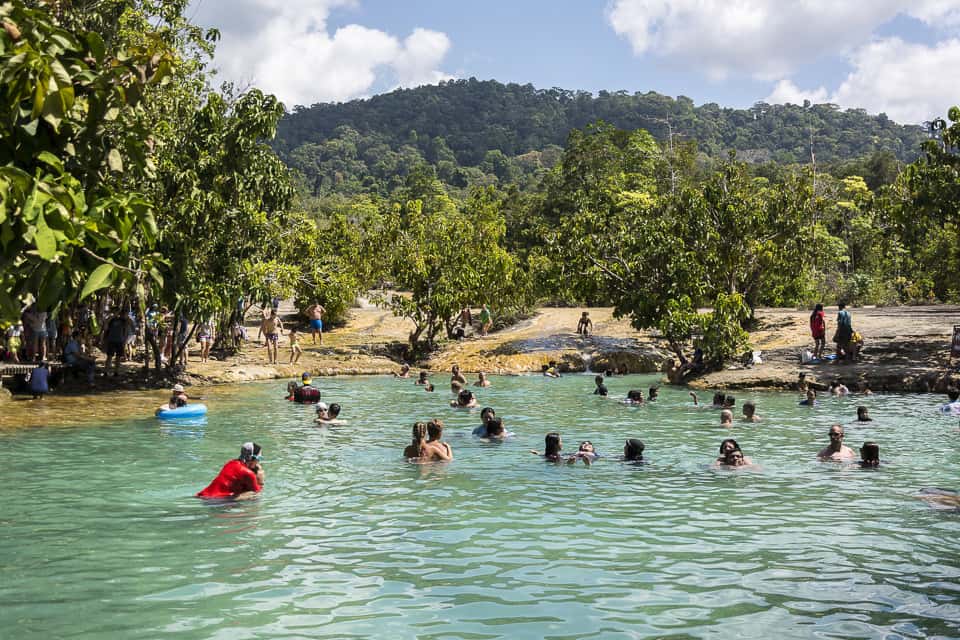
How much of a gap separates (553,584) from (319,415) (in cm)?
1202

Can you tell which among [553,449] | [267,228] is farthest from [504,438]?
[267,228]

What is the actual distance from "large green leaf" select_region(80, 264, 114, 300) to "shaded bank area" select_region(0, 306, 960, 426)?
1593cm

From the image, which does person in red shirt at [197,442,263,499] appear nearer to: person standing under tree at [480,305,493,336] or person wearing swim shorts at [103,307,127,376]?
person wearing swim shorts at [103,307,127,376]

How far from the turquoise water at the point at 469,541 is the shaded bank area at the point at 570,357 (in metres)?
6.89

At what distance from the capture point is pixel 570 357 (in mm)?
35688

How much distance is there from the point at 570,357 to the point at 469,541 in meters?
25.7

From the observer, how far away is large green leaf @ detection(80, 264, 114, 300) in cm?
464

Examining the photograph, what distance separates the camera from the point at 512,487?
1345cm

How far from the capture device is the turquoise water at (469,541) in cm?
774

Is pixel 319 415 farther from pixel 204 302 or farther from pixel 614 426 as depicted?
pixel 614 426

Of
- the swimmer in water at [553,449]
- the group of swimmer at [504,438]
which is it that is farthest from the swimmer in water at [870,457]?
the swimmer in water at [553,449]

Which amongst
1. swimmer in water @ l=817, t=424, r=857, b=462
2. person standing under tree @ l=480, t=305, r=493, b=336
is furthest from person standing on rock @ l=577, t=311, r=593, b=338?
swimmer in water @ l=817, t=424, r=857, b=462

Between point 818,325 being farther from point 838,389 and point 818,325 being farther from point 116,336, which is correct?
point 116,336

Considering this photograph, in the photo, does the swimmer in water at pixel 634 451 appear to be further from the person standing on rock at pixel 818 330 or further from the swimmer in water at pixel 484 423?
the person standing on rock at pixel 818 330
